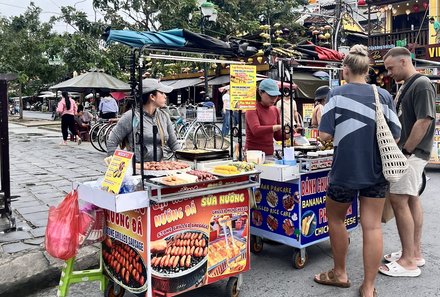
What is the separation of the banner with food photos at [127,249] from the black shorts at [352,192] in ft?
4.64

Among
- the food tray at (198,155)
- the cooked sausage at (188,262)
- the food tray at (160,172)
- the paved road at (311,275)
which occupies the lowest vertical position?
the paved road at (311,275)

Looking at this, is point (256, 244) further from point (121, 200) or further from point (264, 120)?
point (121, 200)

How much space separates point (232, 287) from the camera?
11.2 ft

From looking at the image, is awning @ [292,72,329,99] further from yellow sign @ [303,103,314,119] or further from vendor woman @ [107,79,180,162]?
vendor woman @ [107,79,180,162]

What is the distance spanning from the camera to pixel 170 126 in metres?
4.34

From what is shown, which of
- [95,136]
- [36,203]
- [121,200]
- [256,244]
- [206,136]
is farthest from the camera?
[95,136]

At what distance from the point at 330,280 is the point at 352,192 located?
817 mm

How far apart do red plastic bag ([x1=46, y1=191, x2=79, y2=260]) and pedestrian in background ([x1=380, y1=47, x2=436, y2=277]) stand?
257 centimetres

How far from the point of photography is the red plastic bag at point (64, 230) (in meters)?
3.08

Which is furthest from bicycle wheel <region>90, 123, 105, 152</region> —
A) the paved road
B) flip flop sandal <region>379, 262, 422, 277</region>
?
flip flop sandal <region>379, 262, 422, 277</region>

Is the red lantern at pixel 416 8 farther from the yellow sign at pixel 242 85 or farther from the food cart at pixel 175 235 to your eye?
the food cart at pixel 175 235

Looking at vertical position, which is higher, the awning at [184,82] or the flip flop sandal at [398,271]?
the awning at [184,82]

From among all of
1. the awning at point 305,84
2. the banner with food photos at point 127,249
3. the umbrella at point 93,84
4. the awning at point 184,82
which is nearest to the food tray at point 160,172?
the banner with food photos at point 127,249

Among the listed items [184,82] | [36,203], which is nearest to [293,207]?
[36,203]
